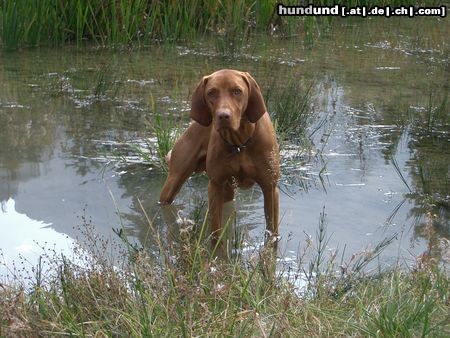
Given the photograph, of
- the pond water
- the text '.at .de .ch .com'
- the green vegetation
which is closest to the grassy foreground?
the pond water

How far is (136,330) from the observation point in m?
4.07

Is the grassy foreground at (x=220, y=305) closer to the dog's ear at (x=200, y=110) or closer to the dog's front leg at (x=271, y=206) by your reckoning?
the dog's front leg at (x=271, y=206)

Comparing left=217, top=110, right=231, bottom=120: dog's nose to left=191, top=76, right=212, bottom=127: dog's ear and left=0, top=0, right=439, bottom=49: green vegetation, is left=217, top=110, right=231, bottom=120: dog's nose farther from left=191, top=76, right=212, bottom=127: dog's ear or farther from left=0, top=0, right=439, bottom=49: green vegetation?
left=0, top=0, right=439, bottom=49: green vegetation

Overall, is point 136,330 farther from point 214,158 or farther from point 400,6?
point 400,6

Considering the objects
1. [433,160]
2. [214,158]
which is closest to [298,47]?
[433,160]

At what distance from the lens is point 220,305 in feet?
14.8

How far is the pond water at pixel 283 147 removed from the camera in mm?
6492

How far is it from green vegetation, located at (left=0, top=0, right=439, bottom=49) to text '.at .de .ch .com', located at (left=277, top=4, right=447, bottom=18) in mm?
108

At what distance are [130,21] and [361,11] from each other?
145 inches

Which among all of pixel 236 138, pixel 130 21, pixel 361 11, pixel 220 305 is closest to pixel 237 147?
pixel 236 138

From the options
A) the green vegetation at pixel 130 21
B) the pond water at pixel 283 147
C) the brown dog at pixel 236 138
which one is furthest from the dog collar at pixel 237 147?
the green vegetation at pixel 130 21

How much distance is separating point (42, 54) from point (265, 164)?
20.2 ft

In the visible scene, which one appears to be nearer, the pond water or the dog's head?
the dog's head

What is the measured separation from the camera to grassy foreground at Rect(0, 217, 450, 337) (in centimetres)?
408
